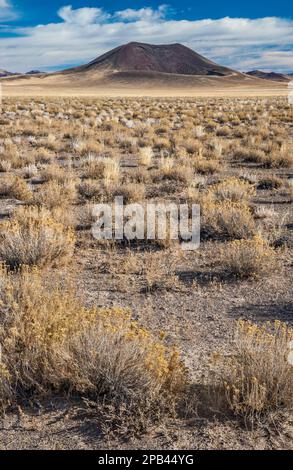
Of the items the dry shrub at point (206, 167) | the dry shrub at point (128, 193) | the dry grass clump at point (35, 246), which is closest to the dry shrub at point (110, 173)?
the dry shrub at point (128, 193)

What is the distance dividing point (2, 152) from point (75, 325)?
13744 millimetres

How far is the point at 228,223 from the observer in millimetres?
8711

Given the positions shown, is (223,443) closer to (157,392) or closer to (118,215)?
(157,392)

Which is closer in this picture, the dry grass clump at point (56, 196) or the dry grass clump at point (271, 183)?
the dry grass clump at point (56, 196)

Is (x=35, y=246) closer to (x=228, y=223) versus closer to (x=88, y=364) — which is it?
(x=228, y=223)

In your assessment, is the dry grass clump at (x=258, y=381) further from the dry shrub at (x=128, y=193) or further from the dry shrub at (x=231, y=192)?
the dry shrub at (x=128, y=193)

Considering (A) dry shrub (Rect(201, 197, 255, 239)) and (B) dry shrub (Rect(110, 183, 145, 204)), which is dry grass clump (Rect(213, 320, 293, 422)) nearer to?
(A) dry shrub (Rect(201, 197, 255, 239))

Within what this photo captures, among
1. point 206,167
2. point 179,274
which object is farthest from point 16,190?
point 206,167

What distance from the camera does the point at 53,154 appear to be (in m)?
17.7

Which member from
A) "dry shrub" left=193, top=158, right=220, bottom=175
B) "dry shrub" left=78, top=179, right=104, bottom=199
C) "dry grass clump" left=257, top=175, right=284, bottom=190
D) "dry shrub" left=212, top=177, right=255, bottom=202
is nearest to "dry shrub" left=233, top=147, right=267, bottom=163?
"dry shrub" left=193, top=158, right=220, bottom=175

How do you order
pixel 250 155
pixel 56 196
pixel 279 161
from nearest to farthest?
pixel 56 196
pixel 279 161
pixel 250 155

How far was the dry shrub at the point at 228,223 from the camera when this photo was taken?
8.60 meters
